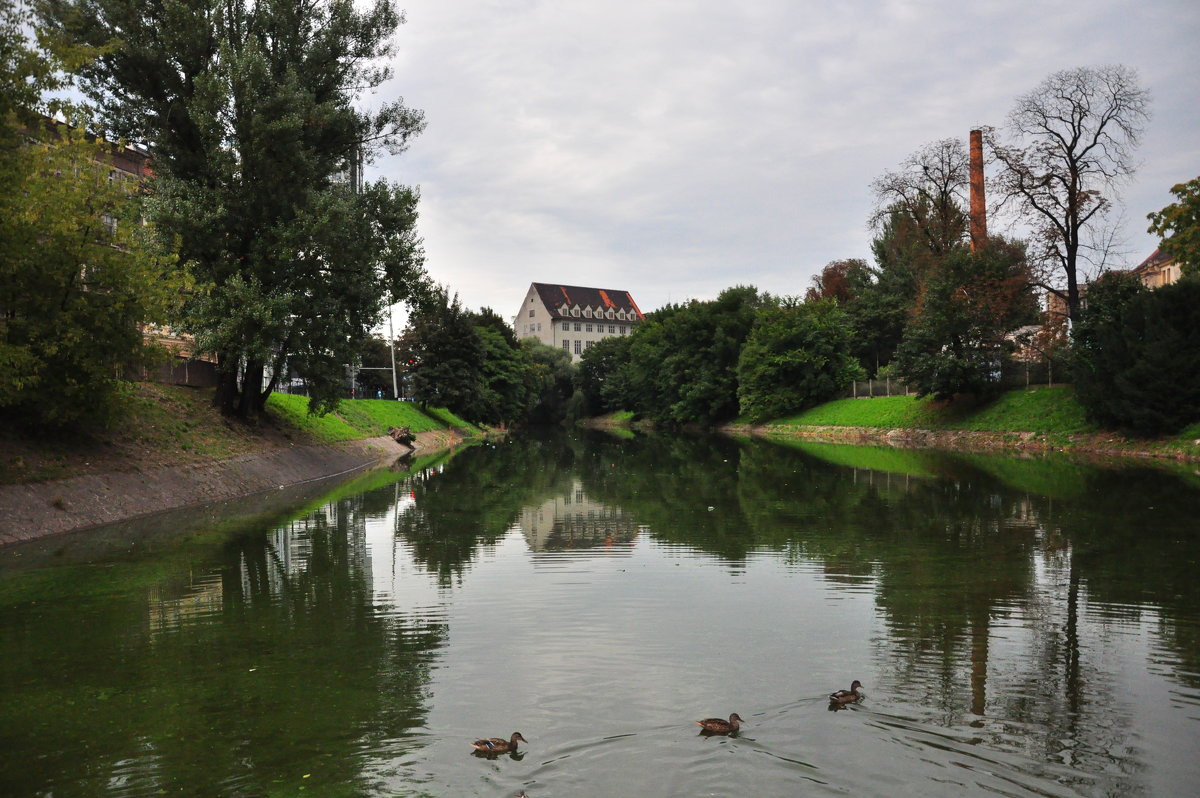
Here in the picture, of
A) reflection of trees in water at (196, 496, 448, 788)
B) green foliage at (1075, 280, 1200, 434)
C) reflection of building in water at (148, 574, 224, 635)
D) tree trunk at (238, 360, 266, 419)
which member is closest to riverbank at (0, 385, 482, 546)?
tree trunk at (238, 360, 266, 419)

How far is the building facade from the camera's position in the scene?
152 m

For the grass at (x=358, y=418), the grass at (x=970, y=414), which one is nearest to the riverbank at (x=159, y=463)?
the grass at (x=358, y=418)

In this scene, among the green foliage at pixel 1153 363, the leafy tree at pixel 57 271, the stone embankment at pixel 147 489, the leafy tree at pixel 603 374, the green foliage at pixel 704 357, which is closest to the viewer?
the leafy tree at pixel 57 271

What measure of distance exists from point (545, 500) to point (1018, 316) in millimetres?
33241

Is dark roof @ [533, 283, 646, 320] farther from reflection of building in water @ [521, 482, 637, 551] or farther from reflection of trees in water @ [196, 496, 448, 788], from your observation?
reflection of trees in water @ [196, 496, 448, 788]

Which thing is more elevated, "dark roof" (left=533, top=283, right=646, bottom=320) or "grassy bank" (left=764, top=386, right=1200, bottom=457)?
"dark roof" (left=533, top=283, right=646, bottom=320)

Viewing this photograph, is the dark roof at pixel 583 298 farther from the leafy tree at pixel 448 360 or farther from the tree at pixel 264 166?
the tree at pixel 264 166

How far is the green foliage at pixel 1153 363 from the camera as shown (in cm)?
3284

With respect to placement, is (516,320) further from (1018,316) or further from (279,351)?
(279,351)

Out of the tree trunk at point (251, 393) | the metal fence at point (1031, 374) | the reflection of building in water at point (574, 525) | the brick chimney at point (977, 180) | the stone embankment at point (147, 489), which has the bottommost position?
the reflection of building in water at point (574, 525)

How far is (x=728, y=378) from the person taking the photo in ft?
256

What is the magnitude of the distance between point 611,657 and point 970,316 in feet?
144

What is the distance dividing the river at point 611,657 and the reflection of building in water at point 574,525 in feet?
0.52

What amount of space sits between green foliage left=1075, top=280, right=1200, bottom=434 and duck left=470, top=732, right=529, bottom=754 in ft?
114
